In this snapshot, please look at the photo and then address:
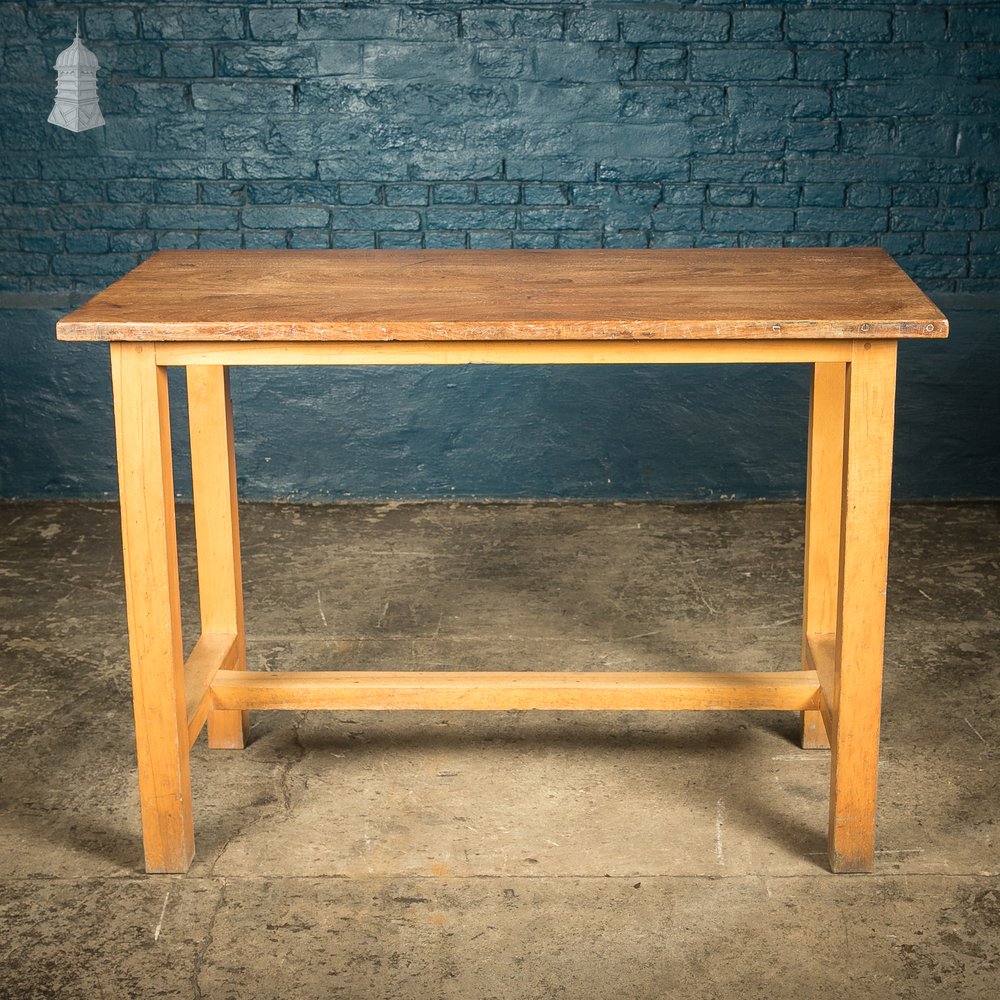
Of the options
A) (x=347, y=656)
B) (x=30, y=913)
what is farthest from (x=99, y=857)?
(x=347, y=656)

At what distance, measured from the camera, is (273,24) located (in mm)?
4516

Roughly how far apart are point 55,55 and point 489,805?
296 cm

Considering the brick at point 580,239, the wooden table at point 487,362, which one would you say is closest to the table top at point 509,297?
the wooden table at point 487,362

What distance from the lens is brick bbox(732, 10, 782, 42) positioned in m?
4.48

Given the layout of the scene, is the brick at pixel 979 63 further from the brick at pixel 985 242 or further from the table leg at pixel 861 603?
the table leg at pixel 861 603

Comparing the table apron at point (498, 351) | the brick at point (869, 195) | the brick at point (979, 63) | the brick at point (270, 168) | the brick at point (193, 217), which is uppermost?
the brick at point (979, 63)

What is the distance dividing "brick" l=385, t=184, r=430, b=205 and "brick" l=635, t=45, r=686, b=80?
769 millimetres

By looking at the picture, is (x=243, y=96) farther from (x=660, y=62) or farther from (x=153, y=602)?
(x=153, y=602)

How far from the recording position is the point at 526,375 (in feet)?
15.5

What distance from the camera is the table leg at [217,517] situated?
9.45ft

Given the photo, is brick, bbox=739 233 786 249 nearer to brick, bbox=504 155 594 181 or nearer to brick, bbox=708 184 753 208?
brick, bbox=708 184 753 208

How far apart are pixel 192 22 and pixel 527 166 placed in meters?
1.14

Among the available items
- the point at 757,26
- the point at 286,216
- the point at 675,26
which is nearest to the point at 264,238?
the point at 286,216

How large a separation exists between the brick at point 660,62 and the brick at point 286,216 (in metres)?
1.10
